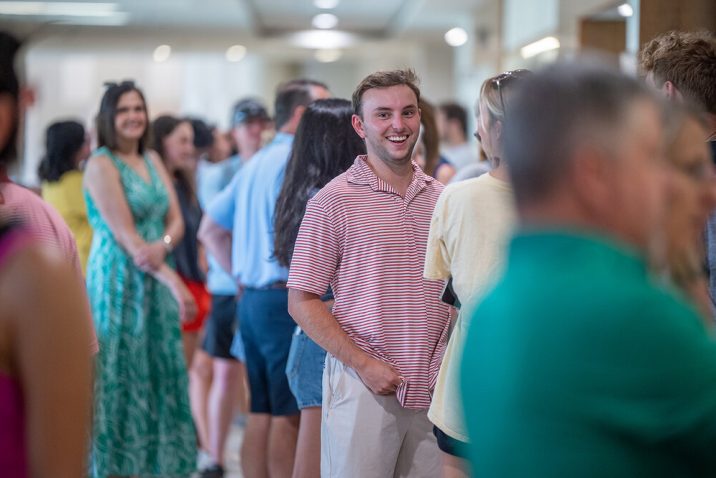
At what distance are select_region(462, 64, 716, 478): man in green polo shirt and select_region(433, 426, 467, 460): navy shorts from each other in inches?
45.0

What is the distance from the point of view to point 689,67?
233 cm

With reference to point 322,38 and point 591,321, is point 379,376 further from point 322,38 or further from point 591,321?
point 322,38

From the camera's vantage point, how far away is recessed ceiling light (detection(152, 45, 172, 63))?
15569mm

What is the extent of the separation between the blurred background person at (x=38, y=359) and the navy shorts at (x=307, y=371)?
1.63 meters

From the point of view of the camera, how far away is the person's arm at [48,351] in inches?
51.2

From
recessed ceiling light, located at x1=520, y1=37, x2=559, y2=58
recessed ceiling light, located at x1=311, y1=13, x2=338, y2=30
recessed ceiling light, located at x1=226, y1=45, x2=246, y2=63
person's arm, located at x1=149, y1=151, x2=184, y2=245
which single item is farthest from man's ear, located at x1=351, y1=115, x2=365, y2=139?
recessed ceiling light, located at x1=226, y1=45, x2=246, y2=63

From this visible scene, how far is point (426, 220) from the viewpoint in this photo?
8.80ft

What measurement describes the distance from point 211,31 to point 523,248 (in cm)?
1379

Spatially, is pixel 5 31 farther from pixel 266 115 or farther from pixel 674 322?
pixel 266 115

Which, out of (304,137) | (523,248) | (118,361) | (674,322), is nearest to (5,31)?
(523,248)

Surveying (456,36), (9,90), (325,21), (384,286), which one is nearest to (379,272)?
(384,286)

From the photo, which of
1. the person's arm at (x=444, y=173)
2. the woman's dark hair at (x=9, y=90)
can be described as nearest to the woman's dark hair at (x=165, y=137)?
the person's arm at (x=444, y=173)

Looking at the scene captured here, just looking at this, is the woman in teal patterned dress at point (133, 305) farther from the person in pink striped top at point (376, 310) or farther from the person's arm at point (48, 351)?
the person's arm at point (48, 351)

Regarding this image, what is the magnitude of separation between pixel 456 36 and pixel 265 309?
1094 cm
